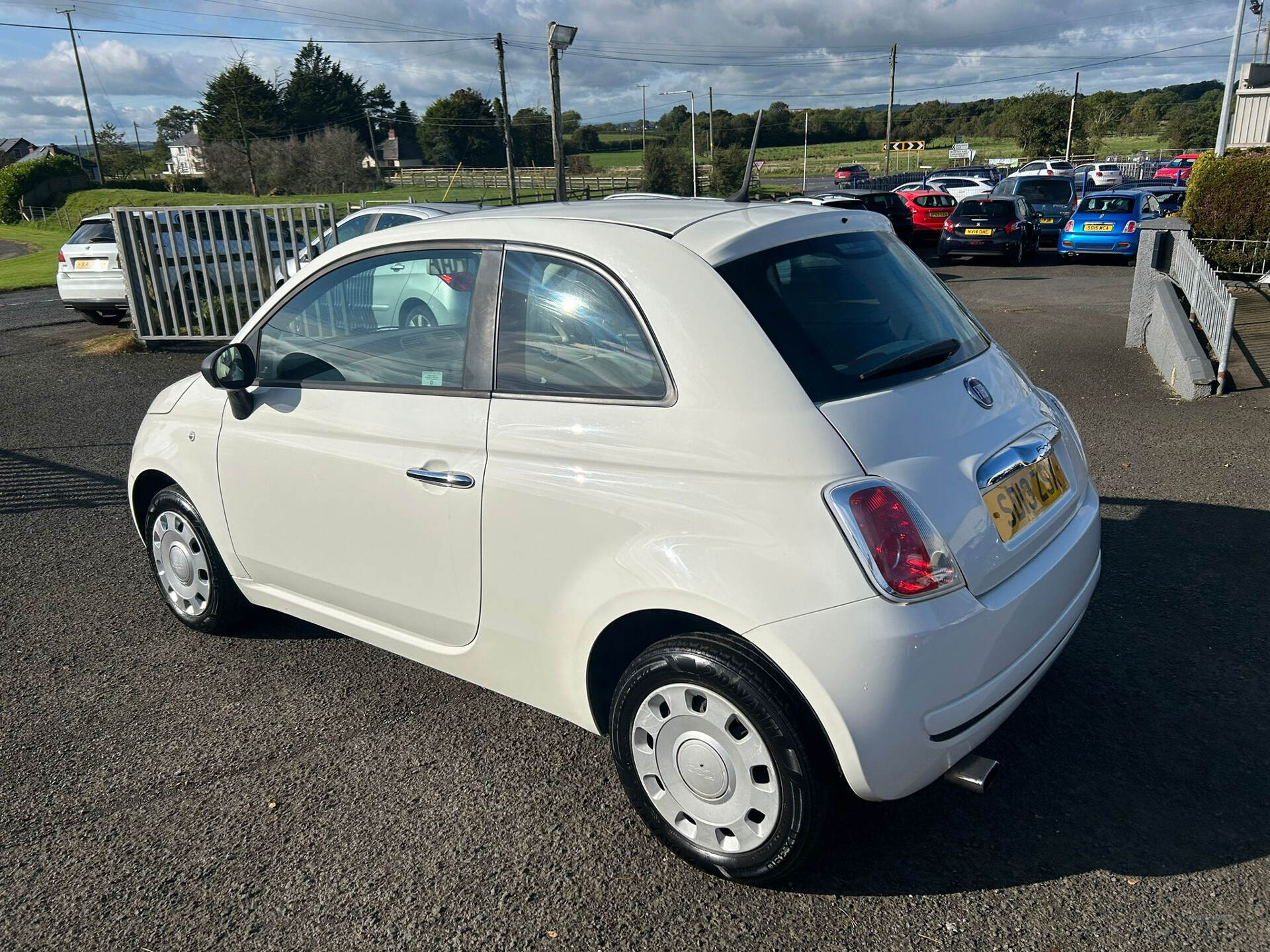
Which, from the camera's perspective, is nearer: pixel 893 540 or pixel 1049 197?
pixel 893 540

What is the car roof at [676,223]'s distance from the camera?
2.77 metres

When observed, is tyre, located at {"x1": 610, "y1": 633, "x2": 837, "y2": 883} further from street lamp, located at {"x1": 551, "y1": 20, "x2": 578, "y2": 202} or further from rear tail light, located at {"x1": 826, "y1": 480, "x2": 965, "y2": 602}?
street lamp, located at {"x1": 551, "y1": 20, "x2": 578, "y2": 202}

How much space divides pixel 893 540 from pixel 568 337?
112cm

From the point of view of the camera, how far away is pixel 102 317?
1505 centimetres

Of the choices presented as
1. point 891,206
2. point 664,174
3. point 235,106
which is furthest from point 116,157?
point 891,206

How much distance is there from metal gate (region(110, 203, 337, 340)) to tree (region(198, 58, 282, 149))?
8305cm

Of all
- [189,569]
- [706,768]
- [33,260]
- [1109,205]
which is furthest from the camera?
[33,260]

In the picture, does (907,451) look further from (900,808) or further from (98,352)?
(98,352)

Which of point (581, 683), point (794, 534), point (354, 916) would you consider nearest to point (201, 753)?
point (354, 916)

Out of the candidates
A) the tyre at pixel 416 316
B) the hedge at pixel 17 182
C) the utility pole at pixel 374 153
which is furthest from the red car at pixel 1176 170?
the hedge at pixel 17 182

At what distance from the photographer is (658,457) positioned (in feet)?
8.44

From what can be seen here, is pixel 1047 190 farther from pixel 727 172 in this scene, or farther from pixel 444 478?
pixel 727 172

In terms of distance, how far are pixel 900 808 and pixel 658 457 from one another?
1436 millimetres

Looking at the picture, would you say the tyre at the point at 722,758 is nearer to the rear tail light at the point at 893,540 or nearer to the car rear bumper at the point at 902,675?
the car rear bumper at the point at 902,675
